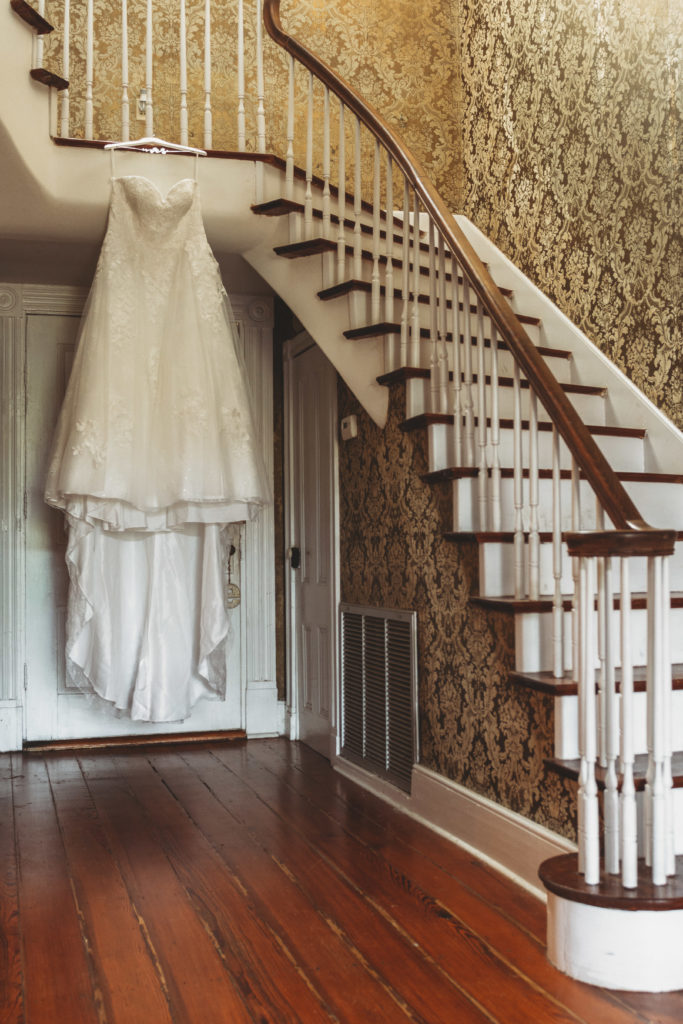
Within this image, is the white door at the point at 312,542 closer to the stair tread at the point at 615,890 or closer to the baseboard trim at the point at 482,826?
the baseboard trim at the point at 482,826

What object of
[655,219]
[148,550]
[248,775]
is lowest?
[248,775]

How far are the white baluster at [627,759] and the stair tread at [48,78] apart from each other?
9.11 feet

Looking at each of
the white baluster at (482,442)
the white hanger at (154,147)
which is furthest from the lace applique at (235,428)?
the white hanger at (154,147)

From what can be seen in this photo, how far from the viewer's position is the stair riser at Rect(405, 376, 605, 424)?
3395 mm

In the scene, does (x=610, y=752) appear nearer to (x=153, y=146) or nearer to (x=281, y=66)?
(x=153, y=146)

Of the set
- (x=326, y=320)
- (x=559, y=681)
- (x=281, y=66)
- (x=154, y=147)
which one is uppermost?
(x=281, y=66)

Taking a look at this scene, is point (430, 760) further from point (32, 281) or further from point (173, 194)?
point (32, 281)

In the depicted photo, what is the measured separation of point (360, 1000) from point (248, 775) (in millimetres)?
2209

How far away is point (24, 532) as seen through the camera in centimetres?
486

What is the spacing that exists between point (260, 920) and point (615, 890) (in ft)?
3.01

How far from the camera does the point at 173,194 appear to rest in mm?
3652

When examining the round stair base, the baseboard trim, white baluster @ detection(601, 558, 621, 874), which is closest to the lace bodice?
the baseboard trim

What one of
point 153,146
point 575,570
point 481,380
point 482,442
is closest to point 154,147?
point 153,146

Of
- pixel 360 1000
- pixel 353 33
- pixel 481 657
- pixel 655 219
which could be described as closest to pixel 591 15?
pixel 655 219
